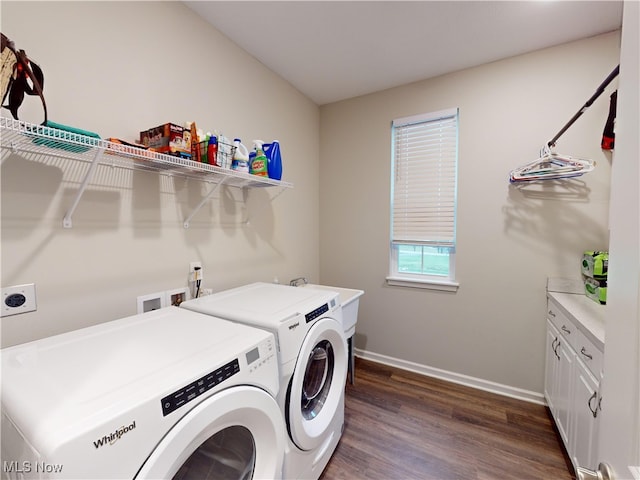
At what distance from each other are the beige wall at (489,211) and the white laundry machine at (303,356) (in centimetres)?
114

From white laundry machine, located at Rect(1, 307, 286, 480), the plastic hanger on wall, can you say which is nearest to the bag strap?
white laundry machine, located at Rect(1, 307, 286, 480)

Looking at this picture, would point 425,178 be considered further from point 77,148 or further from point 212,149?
point 77,148

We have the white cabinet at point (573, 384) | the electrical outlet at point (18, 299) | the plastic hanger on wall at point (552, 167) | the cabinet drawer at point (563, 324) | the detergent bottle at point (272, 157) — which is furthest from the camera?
the detergent bottle at point (272, 157)

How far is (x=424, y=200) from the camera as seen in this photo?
237 centimetres

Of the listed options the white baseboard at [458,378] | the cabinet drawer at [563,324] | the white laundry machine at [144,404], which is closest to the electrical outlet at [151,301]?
the white laundry machine at [144,404]

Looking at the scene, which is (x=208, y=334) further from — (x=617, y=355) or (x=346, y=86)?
(x=346, y=86)

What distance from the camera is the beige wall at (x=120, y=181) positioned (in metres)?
1.03

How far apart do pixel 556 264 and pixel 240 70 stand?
8.57ft

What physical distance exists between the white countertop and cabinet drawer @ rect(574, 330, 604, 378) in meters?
0.03

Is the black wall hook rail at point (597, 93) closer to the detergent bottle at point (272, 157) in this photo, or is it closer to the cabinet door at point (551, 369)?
the cabinet door at point (551, 369)

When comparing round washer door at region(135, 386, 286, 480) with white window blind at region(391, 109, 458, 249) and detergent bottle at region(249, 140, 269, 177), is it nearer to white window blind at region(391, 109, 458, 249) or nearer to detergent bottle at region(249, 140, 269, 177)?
detergent bottle at region(249, 140, 269, 177)

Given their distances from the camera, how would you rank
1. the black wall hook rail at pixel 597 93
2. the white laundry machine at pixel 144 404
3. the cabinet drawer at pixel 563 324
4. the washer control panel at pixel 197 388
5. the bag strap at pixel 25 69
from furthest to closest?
the cabinet drawer at pixel 563 324
the black wall hook rail at pixel 597 93
the bag strap at pixel 25 69
the washer control panel at pixel 197 388
the white laundry machine at pixel 144 404

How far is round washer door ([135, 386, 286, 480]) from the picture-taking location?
640 mm

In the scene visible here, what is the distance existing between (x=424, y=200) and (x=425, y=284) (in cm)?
73
